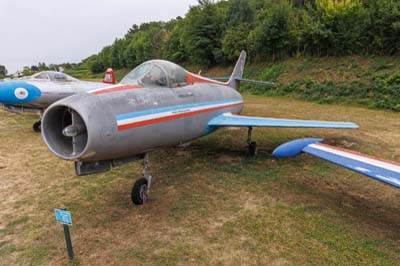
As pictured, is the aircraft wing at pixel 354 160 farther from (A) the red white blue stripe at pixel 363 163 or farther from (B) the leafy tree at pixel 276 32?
(B) the leafy tree at pixel 276 32

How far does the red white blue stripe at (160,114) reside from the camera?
3981 millimetres

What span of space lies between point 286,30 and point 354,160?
22490mm

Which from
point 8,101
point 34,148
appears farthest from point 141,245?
point 8,101

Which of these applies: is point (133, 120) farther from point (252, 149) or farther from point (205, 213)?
point (252, 149)

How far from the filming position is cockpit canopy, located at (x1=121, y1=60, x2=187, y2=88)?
5.07m

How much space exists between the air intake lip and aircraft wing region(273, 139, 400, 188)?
3.28 metres

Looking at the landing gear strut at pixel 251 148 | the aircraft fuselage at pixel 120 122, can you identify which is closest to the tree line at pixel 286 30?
the landing gear strut at pixel 251 148

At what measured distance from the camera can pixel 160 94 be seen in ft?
16.0

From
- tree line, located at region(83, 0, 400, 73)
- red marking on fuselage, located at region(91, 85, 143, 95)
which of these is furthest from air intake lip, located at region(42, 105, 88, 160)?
tree line, located at region(83, 0, 400, 73)

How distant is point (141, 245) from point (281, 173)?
3.77m

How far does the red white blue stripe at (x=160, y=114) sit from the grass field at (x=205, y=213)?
1.48 meters

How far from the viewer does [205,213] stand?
4.62 meters

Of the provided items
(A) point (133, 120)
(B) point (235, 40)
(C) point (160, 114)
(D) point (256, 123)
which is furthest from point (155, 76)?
(B) point (235, 40)

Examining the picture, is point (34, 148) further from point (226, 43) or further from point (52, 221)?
point (226, 43)
